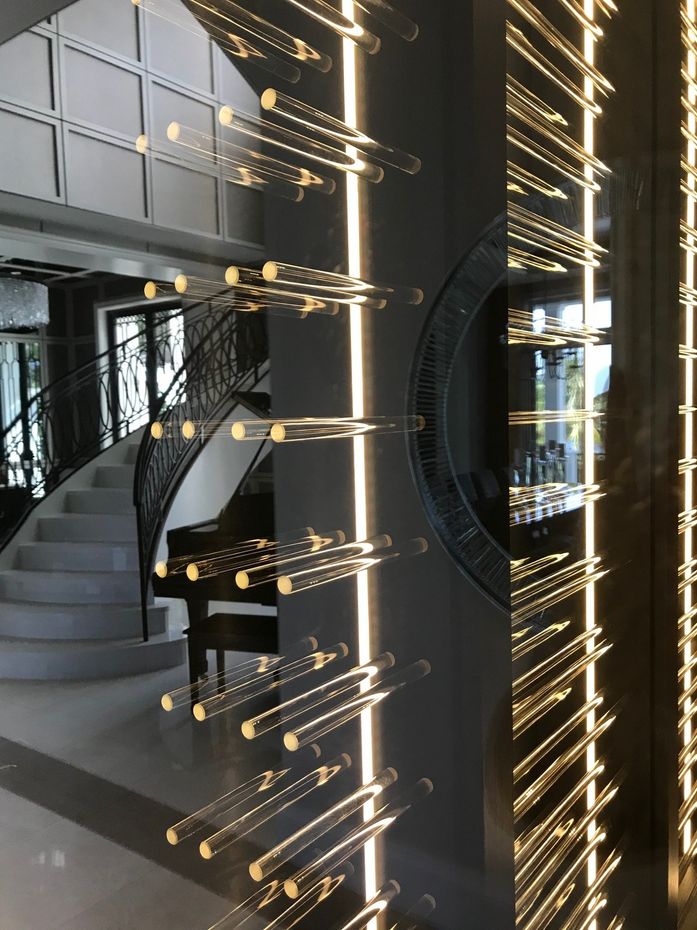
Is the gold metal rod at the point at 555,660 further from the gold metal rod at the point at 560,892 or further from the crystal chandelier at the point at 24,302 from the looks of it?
the crystal chandelier at the point at 24,302

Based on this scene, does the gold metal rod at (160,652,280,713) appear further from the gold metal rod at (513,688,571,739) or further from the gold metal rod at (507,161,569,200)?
the gold metal rod at (507,161,569,200)

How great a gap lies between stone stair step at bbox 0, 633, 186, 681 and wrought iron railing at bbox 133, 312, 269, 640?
0.24 metres

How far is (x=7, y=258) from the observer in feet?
12.4

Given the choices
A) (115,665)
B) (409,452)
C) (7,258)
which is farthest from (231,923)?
(7,258)

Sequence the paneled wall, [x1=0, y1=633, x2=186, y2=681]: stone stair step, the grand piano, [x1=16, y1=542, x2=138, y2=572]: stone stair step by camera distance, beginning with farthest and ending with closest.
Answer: [x1=16, y1=542, x2=138, y2=572]: stone stair step → [x1=0, y1=633, x2=186, y2=681]: stone stair step → the paneled wall → the grand piano

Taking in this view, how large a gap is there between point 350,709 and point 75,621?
11.1 feet

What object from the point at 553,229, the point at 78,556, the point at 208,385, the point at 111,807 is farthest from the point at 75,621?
→ the point at 553,229

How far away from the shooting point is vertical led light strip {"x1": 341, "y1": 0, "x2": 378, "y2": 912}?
0.61 metres

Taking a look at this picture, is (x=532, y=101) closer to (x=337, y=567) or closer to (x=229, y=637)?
(x=337, y=567)

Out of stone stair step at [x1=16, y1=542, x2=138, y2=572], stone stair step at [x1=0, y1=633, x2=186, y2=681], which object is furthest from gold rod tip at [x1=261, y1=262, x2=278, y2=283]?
stone stair step at [x1=16, y1=542, x2=138, y2=572]

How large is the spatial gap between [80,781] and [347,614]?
7.87 feet

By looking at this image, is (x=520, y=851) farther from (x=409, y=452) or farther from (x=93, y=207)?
(x=93, y=207)

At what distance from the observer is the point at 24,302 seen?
152 inches

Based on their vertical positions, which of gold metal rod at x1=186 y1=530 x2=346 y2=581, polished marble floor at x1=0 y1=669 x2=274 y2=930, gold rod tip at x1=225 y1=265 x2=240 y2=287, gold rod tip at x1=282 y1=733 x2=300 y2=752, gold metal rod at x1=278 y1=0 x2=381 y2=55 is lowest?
polished marble floor at x1=0 y1=669 x2=274 y2=930
